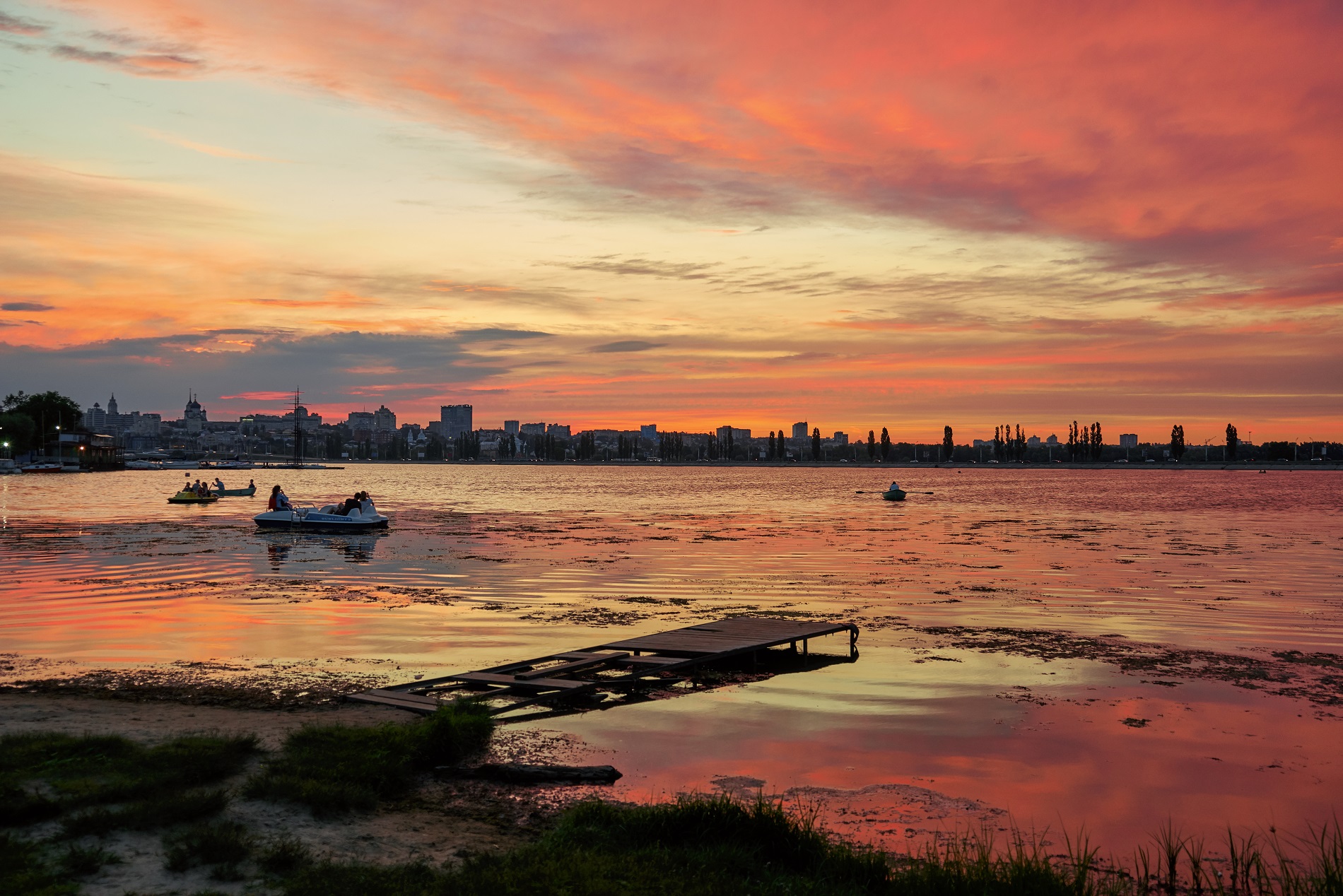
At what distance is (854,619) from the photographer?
27.5 m

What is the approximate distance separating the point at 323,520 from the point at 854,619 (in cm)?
3843

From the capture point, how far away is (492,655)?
2181cm

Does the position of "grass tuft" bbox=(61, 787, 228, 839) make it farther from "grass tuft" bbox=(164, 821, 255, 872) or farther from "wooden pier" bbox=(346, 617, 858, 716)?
"wooden pier" bbox=(346, 617, 858, 716)

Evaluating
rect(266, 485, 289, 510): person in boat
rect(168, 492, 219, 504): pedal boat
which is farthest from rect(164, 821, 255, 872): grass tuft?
rect(168, 492, 219, 504): pedal boat

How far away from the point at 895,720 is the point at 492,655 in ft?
31.0

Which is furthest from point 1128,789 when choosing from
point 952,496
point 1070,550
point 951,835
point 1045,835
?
point 952,496

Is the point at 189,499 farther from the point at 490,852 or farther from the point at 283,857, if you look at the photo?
the point at 490,852

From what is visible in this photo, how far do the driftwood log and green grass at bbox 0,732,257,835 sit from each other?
9.90 feet

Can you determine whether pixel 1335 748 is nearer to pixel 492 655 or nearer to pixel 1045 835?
pixel 1045 835

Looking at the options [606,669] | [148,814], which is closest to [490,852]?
[148,814]

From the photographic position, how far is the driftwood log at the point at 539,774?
512 inches

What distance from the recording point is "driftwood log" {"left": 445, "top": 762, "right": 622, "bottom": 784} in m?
13.0

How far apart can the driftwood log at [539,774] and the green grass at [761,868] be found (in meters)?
1.89

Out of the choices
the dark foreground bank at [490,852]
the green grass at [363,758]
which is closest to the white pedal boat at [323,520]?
the green grass at [363,758]
